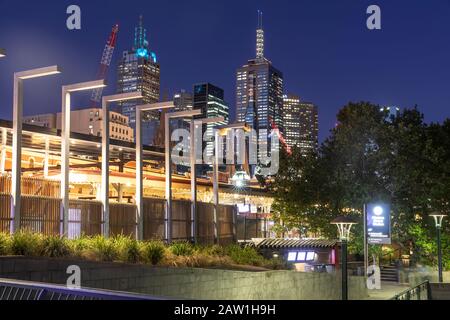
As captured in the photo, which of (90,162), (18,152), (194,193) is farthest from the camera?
(90,162)

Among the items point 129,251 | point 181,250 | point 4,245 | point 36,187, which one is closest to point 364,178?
point 181,250

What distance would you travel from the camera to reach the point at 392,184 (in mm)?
36719

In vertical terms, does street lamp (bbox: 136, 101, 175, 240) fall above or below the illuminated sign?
above

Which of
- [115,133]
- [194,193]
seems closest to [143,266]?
[194,193]

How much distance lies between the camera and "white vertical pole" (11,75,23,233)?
19859 mm

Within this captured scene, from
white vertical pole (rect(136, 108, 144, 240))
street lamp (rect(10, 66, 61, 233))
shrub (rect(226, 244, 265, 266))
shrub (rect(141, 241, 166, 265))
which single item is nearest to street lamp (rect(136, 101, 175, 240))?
white vertical pole (rect(136, 108, 144, 240))

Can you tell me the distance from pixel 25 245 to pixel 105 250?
2.62m

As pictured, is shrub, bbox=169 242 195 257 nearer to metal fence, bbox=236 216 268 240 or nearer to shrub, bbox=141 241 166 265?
Result: shrub, bbox=141 241 166 265

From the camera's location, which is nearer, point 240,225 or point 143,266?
point 143,266

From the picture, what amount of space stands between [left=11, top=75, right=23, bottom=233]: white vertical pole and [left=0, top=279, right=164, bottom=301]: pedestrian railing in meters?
11.3

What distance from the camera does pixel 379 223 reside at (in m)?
30.3

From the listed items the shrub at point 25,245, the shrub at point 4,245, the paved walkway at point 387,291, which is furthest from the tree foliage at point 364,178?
the shrub at point 4,245
